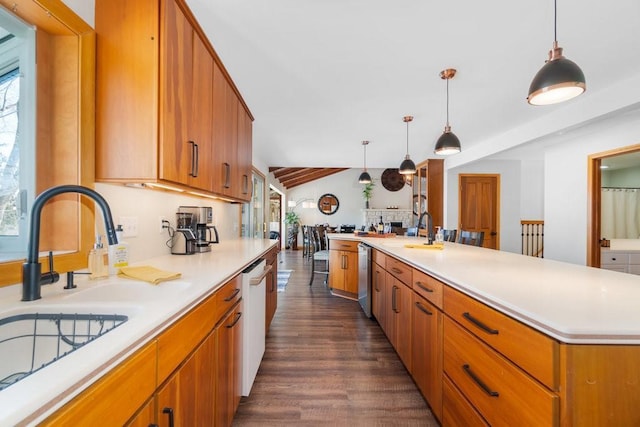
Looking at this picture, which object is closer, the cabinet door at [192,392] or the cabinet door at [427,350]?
the cabinet door at [192,392]

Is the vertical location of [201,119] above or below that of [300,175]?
below

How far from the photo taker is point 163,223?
201 cm

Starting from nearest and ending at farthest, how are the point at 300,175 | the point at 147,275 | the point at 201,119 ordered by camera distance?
1. the point at 147,275
2. the point at 201,119
3. the point at 300,175

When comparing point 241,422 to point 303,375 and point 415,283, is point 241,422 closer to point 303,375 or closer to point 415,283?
point 303,375

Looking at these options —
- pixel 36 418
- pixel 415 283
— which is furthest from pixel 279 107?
pixel 36 418

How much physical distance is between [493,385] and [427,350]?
62 cm

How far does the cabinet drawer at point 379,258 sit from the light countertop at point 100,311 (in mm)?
1466

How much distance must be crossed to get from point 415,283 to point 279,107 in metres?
2.47

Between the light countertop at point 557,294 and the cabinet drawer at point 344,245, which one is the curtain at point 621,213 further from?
the light countertop at point 557,294

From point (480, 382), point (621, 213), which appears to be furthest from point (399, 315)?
point (621, 213)

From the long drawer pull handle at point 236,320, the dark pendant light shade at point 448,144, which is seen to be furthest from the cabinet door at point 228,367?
the dark pendant light shade at point 448,144

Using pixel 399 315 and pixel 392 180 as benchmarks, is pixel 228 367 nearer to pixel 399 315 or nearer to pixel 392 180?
pixel 399 315

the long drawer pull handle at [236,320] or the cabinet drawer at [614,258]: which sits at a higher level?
the cabinet drawer at [614,258]

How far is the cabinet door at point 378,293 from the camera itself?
2766 mm
